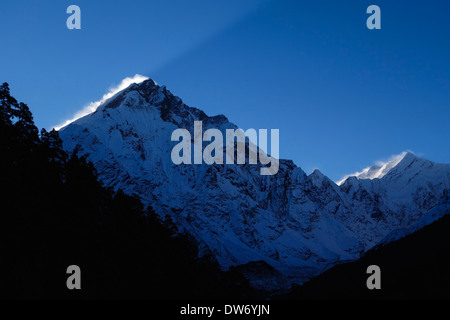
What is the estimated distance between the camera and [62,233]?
116 feet

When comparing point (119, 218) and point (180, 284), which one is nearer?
point (119, 218)

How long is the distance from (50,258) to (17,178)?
17.8ft

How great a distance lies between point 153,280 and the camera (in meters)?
45.9

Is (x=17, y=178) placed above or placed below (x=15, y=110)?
below

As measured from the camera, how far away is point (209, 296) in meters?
57.6

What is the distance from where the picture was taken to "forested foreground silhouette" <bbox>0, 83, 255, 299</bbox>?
3077 centimetres

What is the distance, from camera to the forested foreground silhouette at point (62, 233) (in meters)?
30.8

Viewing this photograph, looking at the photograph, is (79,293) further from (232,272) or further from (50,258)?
(232,272)
